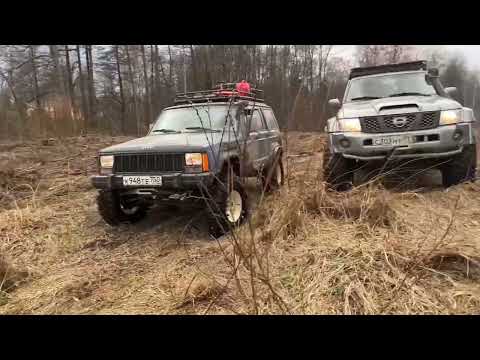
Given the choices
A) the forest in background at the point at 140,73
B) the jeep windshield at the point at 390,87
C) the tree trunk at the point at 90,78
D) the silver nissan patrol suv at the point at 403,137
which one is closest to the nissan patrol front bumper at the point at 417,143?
the silver nissan patrol suv at the point at 403,137

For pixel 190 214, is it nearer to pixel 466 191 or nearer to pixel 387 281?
pixel 387 281

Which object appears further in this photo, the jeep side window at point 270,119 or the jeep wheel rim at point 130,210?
the jeep side window at point 270,119

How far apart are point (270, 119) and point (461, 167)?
10.9ft

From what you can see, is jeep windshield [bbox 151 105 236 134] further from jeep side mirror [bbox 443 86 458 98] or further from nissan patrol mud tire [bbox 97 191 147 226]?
jeep side mirror [bbox 443 86 458 98]

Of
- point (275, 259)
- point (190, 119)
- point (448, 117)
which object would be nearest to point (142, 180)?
point (190, 119)

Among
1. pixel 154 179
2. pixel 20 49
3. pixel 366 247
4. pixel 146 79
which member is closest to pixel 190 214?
pixel 154 179

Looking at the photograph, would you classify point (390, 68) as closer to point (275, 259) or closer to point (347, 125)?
point (347, 125)

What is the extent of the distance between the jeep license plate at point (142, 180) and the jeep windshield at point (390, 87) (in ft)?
12.1

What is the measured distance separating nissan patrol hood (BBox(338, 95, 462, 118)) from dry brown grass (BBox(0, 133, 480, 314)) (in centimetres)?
118

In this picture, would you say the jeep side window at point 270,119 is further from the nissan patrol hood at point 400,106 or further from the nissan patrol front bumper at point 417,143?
the nissan patrol front bumper at point 417,143

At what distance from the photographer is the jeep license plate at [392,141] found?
15.6 ft

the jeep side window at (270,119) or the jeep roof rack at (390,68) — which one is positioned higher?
the jeep roof rack at (390,68)

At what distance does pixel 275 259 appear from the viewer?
329cm

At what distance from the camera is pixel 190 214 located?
5281mm
